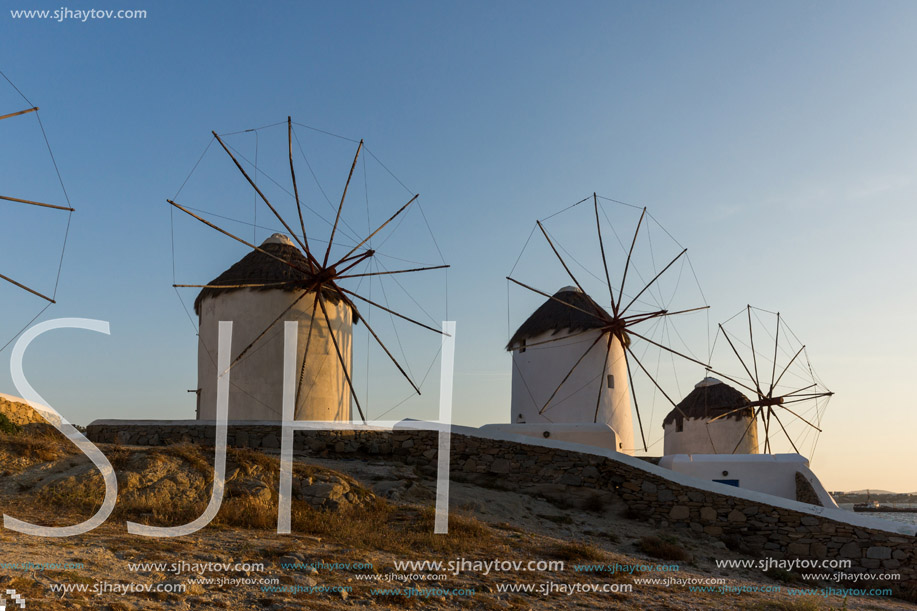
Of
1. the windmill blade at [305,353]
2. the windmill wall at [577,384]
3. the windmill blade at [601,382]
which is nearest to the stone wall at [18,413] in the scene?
the windmill blade at [305,353]

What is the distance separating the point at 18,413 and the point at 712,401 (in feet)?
64.0

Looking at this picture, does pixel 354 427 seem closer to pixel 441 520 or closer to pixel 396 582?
pixel 441 520

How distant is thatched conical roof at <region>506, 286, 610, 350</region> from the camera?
18688 mm

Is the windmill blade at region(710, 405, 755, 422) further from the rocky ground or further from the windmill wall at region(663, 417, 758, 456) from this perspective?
the rocky ground

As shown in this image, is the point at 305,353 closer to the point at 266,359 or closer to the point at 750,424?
the point at 266,359

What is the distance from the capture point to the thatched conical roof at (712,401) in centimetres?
2347

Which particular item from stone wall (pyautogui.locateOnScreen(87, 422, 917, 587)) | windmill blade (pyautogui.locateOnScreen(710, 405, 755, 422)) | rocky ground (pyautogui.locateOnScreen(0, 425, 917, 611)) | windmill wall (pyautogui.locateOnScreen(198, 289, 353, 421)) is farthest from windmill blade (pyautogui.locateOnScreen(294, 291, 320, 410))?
windmill blade (pyautogui.locateOnScreen(710, 405, 755, 422))

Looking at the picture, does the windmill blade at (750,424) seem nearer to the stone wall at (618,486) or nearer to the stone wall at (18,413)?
the stone wall at (618,486)

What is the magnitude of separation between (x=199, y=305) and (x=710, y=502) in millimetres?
10839

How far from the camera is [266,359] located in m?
14.3

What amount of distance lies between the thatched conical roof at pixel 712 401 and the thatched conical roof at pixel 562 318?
21.1 ft

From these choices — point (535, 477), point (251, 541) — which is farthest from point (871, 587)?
point (251, 541)

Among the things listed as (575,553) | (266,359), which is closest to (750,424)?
(266,359)

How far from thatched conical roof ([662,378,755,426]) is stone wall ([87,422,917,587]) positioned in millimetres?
12873
